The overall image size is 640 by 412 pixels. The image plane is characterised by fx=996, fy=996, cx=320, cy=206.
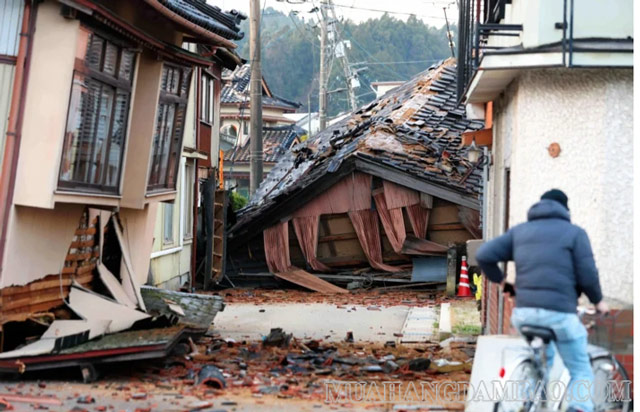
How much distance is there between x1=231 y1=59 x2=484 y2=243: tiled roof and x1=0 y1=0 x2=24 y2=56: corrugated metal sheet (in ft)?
42.4

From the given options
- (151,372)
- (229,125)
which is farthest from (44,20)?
(229,125)

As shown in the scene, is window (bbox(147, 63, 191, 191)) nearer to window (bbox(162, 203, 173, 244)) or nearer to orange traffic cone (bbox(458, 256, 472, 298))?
window (bbox(162, 203, 173, 244))

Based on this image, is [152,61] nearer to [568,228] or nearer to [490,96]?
[490,96]

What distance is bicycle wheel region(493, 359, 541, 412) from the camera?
276 inches

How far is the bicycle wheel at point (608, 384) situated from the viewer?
7.55 metres

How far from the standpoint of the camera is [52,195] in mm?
10844

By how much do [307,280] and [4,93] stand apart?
1412 cm

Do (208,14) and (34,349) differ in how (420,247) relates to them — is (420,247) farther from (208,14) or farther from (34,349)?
(34,349)

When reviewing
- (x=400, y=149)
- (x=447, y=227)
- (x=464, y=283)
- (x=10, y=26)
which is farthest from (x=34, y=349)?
(x=400, y=149)

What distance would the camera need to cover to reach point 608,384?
7.65 m

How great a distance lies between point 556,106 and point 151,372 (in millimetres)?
5361

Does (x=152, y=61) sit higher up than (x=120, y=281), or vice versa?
(x=152, y=61)

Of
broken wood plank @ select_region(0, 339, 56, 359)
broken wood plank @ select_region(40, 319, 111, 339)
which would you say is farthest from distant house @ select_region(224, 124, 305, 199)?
Answer: broken wood plank @ select_region(0, 339, 56, 359)

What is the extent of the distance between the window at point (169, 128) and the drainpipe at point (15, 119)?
3.24 metres
